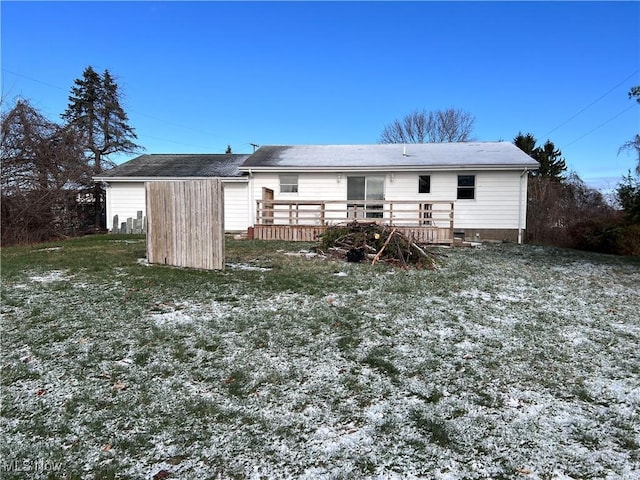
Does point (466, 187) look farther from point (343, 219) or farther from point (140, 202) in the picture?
point (140, 202)

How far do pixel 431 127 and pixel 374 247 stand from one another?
26.6 metres

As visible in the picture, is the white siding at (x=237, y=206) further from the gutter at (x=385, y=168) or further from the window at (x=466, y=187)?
the window at (x=466, y=187)

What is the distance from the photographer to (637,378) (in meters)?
3.23

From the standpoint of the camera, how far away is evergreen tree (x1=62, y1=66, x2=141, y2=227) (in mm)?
24656

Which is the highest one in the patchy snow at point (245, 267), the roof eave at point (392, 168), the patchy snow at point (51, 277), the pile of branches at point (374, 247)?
the roof eave at point (392, 168)

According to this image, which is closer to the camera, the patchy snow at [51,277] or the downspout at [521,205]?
the patchy snow at [51,277]

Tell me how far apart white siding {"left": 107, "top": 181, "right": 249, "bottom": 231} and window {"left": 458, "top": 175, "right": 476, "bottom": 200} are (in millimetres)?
8169

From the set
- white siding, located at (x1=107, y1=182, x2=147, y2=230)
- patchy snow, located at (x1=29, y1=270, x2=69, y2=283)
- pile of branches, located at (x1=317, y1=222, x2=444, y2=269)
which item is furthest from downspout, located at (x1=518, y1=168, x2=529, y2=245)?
white siding, located at (x1=107, y1=182, x2=147, y2=230)

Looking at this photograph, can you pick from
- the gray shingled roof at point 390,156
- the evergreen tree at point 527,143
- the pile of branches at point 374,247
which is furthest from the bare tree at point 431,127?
the pile of branches at point 374,247

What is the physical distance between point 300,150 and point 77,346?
1439cm

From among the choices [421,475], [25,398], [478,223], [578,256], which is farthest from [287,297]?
[478,223]

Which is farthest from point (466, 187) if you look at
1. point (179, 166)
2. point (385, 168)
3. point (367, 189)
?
point (179, 166)

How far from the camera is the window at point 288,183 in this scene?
1467cm

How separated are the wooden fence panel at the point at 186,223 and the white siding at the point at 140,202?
762cm
